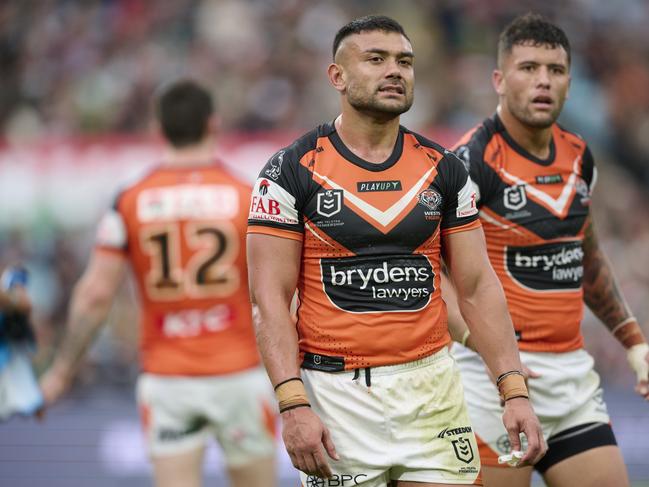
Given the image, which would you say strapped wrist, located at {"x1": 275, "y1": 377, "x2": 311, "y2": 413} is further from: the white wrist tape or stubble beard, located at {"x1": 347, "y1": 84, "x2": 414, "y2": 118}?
the white wrist tape

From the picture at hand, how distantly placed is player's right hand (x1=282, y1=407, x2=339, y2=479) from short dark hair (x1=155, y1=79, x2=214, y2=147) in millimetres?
3151

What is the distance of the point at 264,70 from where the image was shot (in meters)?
15.7

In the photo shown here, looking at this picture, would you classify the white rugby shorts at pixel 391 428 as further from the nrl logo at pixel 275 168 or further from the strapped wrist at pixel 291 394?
the nrl logo at pixel 275 168

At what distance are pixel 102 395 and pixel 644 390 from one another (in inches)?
281

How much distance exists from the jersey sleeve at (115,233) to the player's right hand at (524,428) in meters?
3.11

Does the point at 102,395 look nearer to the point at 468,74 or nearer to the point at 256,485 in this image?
the point at 256,485

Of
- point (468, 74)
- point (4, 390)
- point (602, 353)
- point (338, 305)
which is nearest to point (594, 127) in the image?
point (468, 74)

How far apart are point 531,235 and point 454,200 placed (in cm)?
94

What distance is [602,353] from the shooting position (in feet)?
40.3

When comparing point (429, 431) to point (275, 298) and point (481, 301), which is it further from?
point (275, 298)

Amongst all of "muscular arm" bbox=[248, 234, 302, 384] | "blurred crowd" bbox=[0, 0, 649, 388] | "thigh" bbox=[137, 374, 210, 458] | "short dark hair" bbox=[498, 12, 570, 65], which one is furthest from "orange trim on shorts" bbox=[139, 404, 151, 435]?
"blurred crowd" bbox=[0, 0, 649, 388]

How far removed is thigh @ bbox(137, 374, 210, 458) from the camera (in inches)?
273

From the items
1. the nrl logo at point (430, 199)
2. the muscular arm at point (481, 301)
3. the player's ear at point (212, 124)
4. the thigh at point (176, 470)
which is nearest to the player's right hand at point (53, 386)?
the thigh at point (176, 470)

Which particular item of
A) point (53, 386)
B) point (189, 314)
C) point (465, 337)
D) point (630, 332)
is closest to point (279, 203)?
point (465, 337)
